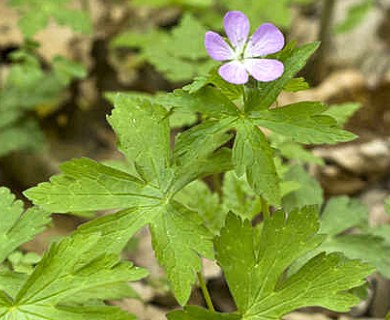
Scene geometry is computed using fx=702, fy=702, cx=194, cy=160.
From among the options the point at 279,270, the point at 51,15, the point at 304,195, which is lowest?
the point at 279,270

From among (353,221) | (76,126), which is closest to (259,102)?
(353,221)

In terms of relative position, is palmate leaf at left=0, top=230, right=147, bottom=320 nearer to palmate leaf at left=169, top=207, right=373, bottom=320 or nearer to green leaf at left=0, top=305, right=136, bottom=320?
green leaf at left=0, top=305, right=136, bottom=320

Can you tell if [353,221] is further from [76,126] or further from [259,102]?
[76,126]

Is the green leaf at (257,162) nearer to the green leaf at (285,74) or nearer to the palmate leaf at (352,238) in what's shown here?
the green leaf at (285,74)

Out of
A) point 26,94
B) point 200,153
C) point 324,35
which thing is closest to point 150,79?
point 26,94

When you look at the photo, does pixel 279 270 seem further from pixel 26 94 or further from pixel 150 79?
pixel 150 79

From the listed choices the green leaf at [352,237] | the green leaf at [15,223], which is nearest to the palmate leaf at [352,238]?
the green leaf at [352,237]

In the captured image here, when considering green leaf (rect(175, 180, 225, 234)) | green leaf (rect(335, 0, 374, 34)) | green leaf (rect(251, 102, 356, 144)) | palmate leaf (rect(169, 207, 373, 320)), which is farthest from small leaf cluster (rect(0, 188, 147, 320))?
green leaf (rect(335, 0, 374, 34))
